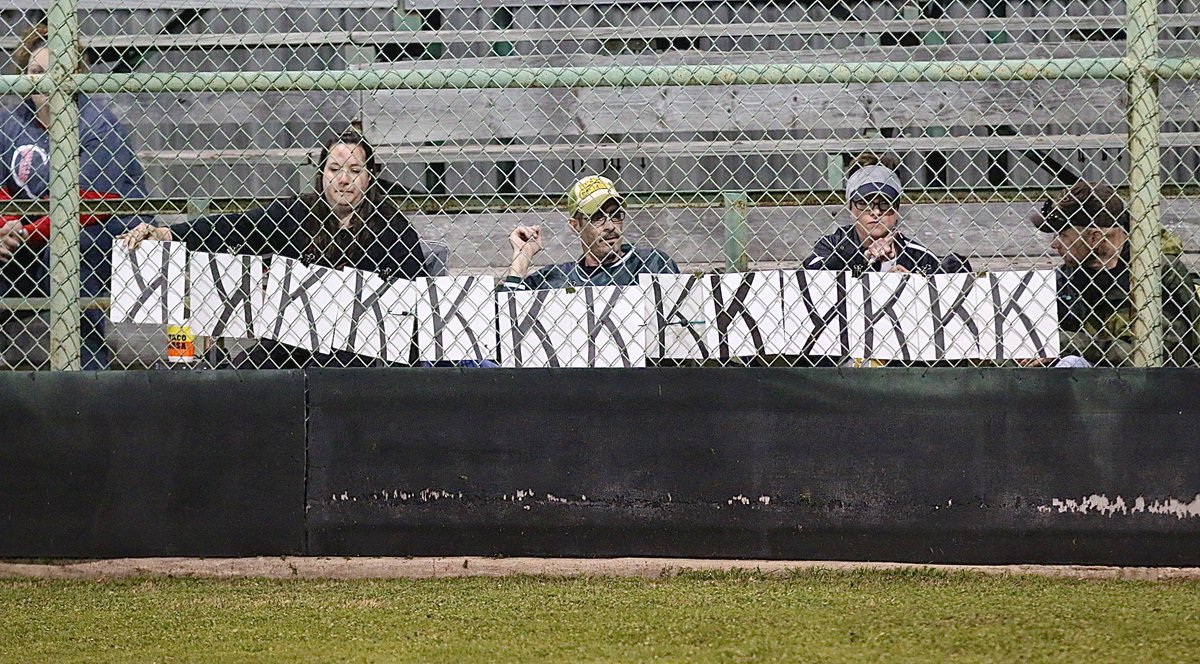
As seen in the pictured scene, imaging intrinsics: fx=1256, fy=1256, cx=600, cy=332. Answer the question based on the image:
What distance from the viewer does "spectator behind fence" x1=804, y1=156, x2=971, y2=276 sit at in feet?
12.5

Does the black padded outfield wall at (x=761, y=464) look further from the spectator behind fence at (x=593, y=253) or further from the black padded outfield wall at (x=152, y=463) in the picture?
the spectator behind fence at (x=593, y=253)

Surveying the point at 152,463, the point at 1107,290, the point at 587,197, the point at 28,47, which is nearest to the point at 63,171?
the point at 28,47

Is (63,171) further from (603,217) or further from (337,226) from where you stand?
(603,217)

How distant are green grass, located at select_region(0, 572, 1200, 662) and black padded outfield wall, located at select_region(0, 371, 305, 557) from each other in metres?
0.14

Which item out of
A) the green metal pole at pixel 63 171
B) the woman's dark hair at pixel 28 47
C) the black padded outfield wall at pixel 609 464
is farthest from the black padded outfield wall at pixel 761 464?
the woman's dark hair at pixel 28 47

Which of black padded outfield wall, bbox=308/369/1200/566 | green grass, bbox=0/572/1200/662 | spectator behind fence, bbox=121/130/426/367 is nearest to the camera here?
green grass, bbox=0/572/1200/662

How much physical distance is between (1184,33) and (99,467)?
5.56m

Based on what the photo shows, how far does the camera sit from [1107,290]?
3660 millimetres

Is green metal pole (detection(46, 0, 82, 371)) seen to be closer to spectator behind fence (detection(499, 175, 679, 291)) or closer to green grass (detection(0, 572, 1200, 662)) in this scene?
green grass (detection(0, 572, 1200, 662))

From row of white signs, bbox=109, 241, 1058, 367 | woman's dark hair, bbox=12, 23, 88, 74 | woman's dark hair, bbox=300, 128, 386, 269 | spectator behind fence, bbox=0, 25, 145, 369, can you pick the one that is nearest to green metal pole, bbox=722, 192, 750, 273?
row of white signs, bbox=109, 241, 1058, 367

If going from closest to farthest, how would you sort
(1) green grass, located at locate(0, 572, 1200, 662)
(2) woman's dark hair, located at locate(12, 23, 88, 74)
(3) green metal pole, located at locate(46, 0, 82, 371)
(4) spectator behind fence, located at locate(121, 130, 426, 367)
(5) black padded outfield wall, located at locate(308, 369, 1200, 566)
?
1. (1) green grass, located at locate(0, 572, 1200, 662)
2. (5) black padded outfield wall, located at locate(308, 369, 1200, 566)
3. (3) green metal pole, located at locate(46, 0, 82, 371)
4. (4) spectator behind fence, located at locate(121, 130, 426, 367)
5. (2) woman's dark hair, located at locate(12, 23, 88, 74)

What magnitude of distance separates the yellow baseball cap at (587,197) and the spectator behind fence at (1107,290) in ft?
4.50

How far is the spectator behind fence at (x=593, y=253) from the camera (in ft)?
12.7

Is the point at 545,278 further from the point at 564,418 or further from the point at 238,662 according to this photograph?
the point at 238,662
